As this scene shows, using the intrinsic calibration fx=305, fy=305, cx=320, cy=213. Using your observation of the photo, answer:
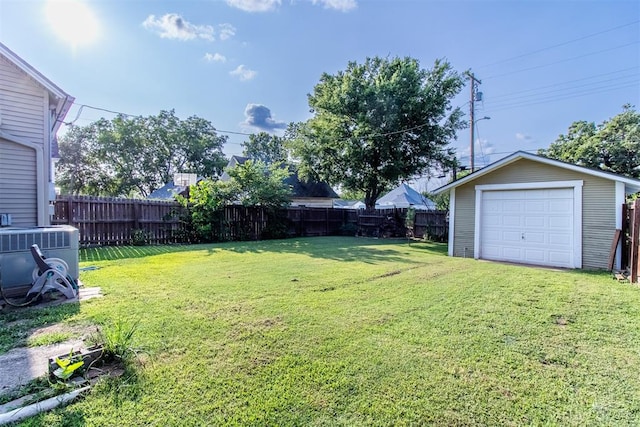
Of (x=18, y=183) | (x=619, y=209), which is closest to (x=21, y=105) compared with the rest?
(x=18, y=183)

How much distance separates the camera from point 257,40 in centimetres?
1135

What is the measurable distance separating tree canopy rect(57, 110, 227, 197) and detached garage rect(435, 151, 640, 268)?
2761 cm

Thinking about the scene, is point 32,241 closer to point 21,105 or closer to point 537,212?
point 21,105

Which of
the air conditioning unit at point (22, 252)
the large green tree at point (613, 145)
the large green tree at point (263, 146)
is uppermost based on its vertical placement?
the large green tree at point (263, 146)

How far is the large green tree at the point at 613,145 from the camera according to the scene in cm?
1855

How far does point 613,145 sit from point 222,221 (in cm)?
2387

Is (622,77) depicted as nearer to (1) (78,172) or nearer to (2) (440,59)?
(2) (440,59)

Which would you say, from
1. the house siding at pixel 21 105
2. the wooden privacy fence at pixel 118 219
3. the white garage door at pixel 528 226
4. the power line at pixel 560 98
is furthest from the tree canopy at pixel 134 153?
the white garage door at pixel 528 226

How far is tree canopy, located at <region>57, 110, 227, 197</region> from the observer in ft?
89.0

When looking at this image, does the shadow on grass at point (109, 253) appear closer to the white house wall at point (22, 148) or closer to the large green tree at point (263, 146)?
the white house wall at point (22, 148)

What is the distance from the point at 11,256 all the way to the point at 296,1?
397 inches

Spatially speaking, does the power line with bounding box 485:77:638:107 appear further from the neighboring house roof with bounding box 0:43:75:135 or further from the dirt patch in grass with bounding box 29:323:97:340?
the dirt patch in grass with bounding box 29:323:97:340

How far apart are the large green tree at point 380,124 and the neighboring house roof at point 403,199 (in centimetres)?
416

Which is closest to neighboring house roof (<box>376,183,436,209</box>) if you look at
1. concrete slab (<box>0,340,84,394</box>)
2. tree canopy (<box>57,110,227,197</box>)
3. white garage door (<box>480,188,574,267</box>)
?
white garage door (<box>480,188,574,267</box>)
